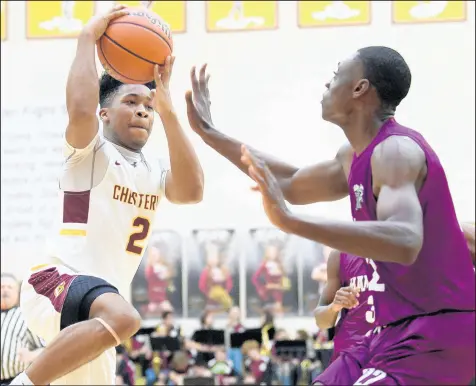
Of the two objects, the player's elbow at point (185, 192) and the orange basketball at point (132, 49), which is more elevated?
the orange basketball at point (132, 49)

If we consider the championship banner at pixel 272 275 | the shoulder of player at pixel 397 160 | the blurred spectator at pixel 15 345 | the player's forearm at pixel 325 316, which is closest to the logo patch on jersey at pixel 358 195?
the shoulder of player at pixel 397 160

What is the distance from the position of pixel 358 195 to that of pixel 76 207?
5.71 ft

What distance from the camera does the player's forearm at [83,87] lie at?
4.59 meters

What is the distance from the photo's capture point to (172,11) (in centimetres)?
1540

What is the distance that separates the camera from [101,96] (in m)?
5.34

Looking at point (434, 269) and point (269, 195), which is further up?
point (269, 195)

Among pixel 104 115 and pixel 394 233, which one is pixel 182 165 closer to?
pixel 104 115

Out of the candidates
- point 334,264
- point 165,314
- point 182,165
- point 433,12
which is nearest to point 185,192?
point 182,165

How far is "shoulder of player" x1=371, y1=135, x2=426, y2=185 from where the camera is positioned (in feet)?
11.3

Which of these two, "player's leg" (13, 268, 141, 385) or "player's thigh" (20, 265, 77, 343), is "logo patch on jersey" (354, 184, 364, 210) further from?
"player's thigh" (20, 265, 77, 343)

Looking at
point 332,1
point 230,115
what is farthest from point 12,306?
point 332,1

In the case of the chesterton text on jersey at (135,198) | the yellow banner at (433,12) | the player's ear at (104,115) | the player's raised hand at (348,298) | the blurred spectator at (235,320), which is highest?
the yellow banner at (433,12)

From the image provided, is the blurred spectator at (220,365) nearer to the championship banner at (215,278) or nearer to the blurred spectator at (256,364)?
the blurred spectator at (256,364)

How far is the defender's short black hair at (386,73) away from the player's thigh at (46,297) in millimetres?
1821
